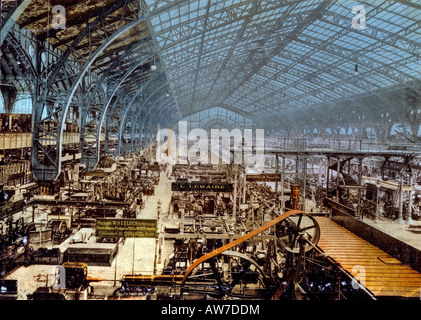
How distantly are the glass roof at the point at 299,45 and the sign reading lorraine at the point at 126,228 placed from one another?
8.97 metres

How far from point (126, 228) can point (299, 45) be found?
21.7 meters

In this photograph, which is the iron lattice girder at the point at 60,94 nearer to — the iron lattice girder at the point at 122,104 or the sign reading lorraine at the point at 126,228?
the sign reading lorraine at the point at 126,228

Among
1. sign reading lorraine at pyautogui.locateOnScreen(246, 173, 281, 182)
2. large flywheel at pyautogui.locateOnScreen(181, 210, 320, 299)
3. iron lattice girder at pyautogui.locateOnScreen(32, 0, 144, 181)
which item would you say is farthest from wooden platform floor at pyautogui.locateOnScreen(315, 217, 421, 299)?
iron lattice girder at pyautogui.locateOnScreen(32, 0, 144, 181)

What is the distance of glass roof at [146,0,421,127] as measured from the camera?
52.9 ft

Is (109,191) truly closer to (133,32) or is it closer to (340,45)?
(133,32)

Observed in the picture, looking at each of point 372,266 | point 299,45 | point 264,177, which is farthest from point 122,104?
point 372,266

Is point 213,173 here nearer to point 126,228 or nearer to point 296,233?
point 126,228

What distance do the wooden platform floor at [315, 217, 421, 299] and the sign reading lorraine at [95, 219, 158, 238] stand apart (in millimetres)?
4912

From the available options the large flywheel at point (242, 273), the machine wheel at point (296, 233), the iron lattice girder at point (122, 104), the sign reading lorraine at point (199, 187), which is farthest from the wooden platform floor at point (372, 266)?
the iron lattice girder at point (122, 104)

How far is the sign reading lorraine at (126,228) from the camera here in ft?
25.2

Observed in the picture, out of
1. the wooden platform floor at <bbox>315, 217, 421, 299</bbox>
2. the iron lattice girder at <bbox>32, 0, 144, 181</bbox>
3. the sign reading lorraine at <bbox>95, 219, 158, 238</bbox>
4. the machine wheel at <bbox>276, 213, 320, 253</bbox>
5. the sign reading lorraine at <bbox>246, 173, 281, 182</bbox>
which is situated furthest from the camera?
the iron lattice girder at <bbox>32, 0, 144, 181</bbox>

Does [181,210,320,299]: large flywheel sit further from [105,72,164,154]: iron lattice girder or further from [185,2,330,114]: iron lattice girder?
[105,72,164,154]: iron lattice girder

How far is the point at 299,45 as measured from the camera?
23297mm
